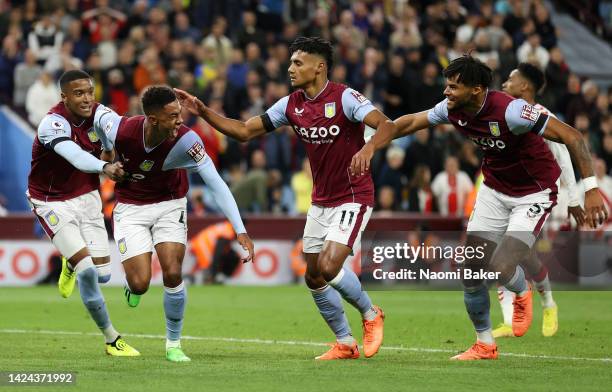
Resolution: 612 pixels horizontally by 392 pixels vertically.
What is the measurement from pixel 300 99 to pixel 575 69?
1961cm

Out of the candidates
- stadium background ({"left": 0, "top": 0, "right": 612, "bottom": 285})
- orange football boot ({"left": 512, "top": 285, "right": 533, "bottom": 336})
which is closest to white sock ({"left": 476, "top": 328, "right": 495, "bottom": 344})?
orange football boot ({"left": 512, "top": 285, "right": 533, "bottom": 336})

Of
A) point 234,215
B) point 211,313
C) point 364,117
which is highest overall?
point 364,117

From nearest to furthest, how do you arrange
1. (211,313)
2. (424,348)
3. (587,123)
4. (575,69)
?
1. (424,348)
2. (211,313)
3. (587,123)
4. (575,69)

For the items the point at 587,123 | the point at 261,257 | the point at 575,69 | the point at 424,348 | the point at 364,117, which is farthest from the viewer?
the point at 575,69

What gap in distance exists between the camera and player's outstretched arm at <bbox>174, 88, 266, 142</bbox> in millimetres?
11422

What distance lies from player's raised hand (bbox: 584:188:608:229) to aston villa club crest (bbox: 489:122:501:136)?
1285 millimetres

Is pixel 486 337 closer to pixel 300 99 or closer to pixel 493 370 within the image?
pixel 493 370

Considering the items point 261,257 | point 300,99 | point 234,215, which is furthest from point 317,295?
point 261,257

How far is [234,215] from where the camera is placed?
1120cm

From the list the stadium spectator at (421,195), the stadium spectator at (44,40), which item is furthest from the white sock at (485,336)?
the stadium spectator at (44,40)

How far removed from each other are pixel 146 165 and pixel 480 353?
11.4ft

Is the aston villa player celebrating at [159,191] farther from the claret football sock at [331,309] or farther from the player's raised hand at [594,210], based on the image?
the player's raised hand at [594,210]

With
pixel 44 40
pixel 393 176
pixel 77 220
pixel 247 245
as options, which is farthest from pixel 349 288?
pixel 44 40

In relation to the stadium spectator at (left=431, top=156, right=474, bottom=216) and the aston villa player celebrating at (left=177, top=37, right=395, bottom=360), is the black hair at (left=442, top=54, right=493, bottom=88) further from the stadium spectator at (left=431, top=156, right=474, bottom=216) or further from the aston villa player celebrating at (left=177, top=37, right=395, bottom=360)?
the stadium spectator at (left=431, top=156, right=474, bottom=216)
